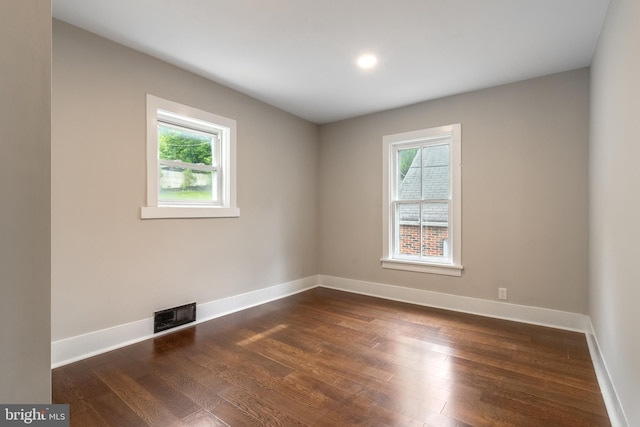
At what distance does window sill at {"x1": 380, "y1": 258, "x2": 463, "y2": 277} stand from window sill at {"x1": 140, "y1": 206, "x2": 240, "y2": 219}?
2.15 metres

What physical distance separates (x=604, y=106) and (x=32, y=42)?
10.6ft

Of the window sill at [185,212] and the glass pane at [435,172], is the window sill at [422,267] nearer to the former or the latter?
the glass pane at [435,172]

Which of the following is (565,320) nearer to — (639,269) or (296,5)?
(639,269)

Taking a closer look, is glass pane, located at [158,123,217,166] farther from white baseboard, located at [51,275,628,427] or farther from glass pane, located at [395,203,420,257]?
glass pane, located at [395,203,420,257]

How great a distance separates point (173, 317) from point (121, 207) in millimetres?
1180

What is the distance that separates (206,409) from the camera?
1.80m

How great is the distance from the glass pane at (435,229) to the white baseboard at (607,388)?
5.18ft

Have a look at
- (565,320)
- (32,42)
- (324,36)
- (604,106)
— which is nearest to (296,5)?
(324,36)

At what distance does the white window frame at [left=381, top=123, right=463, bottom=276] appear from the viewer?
3.65m

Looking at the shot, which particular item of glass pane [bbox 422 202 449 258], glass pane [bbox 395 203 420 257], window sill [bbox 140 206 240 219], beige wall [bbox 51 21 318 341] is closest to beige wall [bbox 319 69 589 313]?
glass pane [bbox 422 202 449 258]

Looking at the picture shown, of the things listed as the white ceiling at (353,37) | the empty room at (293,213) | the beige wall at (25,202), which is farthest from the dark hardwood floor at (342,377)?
the white ceiling at (353,37)

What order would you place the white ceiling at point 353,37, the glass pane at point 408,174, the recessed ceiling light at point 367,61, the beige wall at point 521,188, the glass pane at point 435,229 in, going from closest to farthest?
1. the white ceiling at point 353,37
2. the recessed ceiling light at point 367,61
3. the beige wall at point 521,188
4. the glass pane at point 435,229
5. the glass pane at point 408,174

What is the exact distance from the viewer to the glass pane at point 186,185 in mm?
3051

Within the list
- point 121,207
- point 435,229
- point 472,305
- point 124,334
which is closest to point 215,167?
point 121,207
